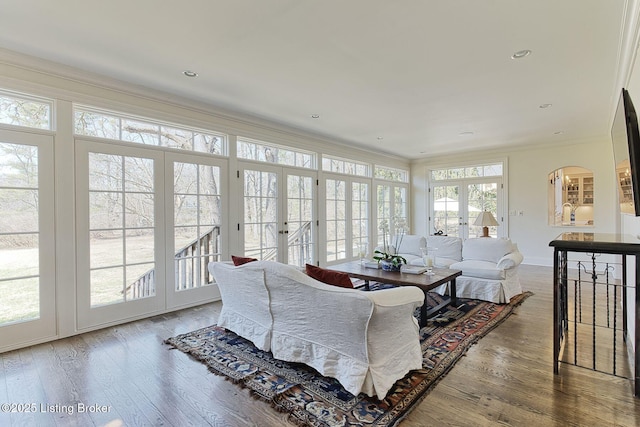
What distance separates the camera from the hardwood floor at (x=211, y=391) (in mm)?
1837

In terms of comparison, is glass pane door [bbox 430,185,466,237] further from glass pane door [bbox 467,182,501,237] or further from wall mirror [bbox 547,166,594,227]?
wall mirror [bbox 547,166,594,227]

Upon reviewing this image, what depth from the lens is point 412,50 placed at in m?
2.71

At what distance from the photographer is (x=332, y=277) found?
7.47ft

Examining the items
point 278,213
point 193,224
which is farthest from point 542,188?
point 193,224

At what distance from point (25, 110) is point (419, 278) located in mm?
4128

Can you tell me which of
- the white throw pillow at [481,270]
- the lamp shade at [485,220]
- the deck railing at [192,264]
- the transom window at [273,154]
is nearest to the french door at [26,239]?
the deck railing at [192,264]

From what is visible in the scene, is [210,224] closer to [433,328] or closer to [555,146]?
[433,328]

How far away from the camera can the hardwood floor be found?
184cm

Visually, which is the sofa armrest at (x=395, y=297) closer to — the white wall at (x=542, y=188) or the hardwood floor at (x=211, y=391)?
the hardwood floor at (x=211, y=391)

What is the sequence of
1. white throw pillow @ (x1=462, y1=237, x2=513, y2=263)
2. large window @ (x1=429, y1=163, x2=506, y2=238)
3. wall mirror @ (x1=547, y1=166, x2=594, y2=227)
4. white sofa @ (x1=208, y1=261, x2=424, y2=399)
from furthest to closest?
large window @ (x1=429, y1=163, x2=506, y2=238) < wall mirror @ (x1=547, y1=166, x2=594, y2=227) < white throw pillow @ (x1=462, y1=237, x2=513, y2=263) < white sofa @ (x1=208, y1=261, x2=424, y2=399)

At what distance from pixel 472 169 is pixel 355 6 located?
637cm

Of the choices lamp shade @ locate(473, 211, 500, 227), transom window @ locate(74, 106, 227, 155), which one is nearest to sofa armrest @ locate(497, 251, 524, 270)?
lamp shade @ locate(473, 211, 500, 227)

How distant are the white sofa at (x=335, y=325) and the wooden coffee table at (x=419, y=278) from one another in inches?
37.1

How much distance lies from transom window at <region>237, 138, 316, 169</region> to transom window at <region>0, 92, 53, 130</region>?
6.97ft
